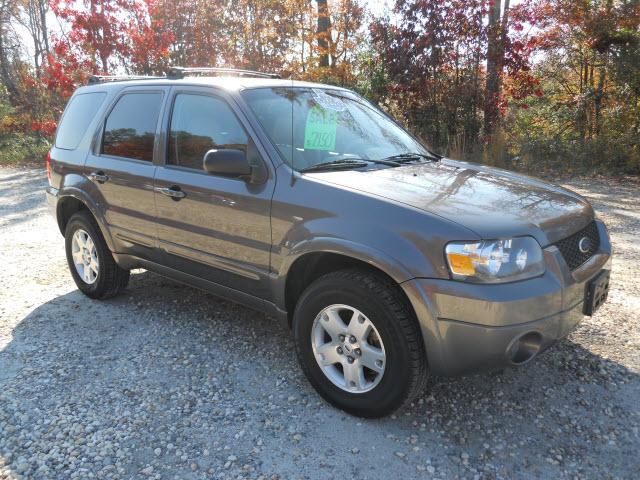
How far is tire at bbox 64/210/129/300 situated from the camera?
14.7ft

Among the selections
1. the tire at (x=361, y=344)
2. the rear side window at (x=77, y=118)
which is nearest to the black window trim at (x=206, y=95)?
the tire at (x=361, y=344)

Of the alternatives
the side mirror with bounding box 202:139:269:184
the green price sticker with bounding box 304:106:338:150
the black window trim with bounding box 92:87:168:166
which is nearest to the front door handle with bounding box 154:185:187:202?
the black window trim with bounding box 92:87:168:166

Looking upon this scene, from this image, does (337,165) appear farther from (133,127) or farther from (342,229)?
(133,127)

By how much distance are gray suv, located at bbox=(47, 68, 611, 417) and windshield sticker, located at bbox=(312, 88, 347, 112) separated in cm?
2

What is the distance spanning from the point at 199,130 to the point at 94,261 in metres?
1.81

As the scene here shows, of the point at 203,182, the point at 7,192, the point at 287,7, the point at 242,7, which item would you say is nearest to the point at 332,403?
the point at 203,182

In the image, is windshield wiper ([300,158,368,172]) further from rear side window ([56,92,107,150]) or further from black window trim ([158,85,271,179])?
rear side window ([56,92,107,150])

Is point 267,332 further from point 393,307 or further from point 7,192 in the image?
point 7,192

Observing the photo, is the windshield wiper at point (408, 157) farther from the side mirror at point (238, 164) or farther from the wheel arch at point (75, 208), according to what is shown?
the wheel arch at point (75, 208)

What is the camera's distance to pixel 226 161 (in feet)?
9.81

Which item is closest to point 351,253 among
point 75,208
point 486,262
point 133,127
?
point 486,262

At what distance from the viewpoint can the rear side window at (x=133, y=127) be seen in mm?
3879

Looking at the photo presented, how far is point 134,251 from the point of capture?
414cm

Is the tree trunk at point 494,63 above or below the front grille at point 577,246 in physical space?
above
